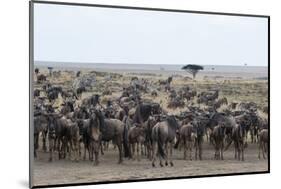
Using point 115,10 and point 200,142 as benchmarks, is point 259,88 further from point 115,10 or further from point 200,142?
point 115,10

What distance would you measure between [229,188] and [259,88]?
0.97 m

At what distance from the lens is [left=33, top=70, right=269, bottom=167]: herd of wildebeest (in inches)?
195

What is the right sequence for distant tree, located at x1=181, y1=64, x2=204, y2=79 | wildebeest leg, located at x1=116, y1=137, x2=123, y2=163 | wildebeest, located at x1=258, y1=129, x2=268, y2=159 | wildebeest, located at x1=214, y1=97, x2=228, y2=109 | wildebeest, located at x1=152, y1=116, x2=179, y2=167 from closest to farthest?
wildebeest leg, located at x1=116, y1=137, x2=123, y2=163 < wildebeest, located at x1=152, y1=116, x2=179, y2=167 < distant tree, located at x1=181, y1=64, x2=204, y2=79 < wildebeest, located at x1=214, y1=97, x2=228, y2=109 < wildebeest, located at x1=258, y1=129, x2=268, y2=159

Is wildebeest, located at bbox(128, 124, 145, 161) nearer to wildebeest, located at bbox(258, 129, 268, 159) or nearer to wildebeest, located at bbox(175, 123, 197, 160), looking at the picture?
wildebeest, located at bbox(175, 123, 197, 160)

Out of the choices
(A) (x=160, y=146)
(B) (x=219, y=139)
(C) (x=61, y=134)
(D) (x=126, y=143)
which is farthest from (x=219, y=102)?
(C) (x=61, y=134)

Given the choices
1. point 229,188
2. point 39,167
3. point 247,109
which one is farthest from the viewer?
point 247,109

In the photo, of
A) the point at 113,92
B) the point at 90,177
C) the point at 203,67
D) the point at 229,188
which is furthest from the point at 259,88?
the point at 90,177

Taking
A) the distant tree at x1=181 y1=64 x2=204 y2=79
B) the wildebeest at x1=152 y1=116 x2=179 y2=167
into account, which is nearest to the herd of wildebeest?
the wildebeest at x1=152 y1=116 x2=179 y2=167

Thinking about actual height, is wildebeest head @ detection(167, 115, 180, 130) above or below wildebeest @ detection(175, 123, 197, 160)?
above

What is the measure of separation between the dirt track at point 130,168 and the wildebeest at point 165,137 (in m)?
0.07

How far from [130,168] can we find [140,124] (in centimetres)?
37

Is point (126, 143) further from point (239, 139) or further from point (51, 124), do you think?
point (239, 139)

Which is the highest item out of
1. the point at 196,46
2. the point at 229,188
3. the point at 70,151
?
the point at 196,46

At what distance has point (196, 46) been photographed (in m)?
5.42
